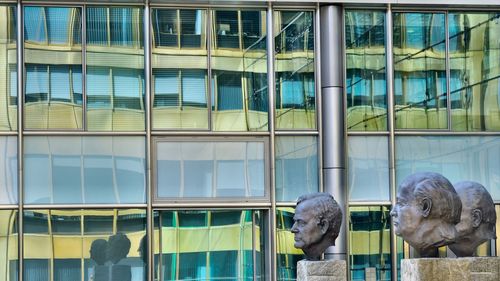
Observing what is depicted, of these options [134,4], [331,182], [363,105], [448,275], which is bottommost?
[448,275]

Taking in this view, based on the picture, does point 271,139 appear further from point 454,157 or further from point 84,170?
point 454,157

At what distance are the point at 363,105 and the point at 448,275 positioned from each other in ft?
36.3

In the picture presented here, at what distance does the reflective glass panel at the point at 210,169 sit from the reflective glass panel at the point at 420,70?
303 centimetres

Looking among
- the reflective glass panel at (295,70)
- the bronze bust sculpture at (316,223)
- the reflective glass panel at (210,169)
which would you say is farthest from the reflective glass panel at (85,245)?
the bronze bust sculpture at (316,223)

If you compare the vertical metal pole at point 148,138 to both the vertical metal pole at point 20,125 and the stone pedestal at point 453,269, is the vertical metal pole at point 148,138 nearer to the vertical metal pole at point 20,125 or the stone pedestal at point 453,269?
the vertical metal pole at point 20,125

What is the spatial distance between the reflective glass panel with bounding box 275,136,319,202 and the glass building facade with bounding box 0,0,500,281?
27 mm

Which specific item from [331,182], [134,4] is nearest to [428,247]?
[331,182]

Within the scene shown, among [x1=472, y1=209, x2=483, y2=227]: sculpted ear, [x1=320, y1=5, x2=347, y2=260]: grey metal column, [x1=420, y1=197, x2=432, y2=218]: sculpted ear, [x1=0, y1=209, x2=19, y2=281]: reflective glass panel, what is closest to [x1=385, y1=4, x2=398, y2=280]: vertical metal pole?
[x1=320, y1=5, x2=347, y2=260]: grey metal column

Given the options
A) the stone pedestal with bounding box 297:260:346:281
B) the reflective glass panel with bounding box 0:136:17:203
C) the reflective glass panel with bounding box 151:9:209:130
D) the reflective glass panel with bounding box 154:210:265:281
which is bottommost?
the stone pedestal with bounding box 297:260:346:281

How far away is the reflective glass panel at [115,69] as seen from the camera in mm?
22750

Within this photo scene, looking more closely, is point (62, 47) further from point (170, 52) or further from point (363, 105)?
point (363, 105)

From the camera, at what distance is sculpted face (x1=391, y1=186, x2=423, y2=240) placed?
504 inches

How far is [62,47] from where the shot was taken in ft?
74.7

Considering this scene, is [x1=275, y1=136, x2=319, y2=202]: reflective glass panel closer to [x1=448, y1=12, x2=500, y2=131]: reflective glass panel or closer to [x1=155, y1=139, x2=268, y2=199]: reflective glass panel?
[x1=155, y1=139, x2=268, y2=199]: reflective glass panel
